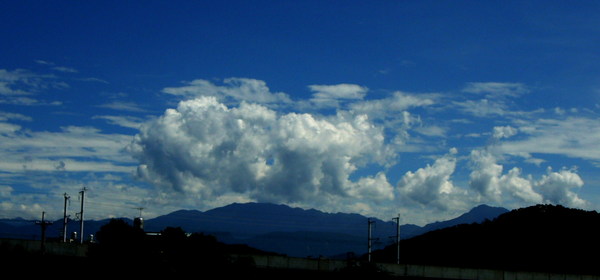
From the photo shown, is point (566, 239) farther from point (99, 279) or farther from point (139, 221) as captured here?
point (99, 279)

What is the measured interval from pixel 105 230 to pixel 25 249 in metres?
19.2

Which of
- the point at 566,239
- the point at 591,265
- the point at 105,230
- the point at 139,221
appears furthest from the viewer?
the point at 566,239

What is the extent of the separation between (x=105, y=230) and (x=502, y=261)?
125719mm

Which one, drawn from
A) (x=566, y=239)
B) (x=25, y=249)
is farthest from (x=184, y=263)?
(x=566, y=239)

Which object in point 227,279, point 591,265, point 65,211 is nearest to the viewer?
point 227,279

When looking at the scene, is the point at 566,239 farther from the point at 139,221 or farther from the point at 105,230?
the point at 105,230

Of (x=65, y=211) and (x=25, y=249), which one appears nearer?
(x=25, y=249)

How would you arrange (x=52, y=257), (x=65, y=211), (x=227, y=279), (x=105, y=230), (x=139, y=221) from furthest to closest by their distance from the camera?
(x=65, y=211)
(x=139, y=221)
(x=52, y=257)
(x=105, y=230)
(x=227, y=279)

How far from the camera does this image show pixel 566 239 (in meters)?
195

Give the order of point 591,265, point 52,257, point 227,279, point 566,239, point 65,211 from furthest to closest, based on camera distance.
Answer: point 566,239
point 591,265
point 65,211
point 52,257
point 227,279

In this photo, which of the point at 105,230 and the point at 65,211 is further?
the point at 65,211

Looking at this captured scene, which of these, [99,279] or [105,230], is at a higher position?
[105,230]

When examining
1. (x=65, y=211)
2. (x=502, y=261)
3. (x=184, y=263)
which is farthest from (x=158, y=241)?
(x=502, y=261)

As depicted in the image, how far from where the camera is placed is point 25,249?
100250 millimetres
